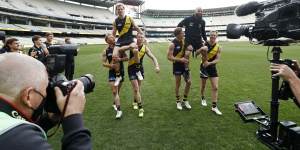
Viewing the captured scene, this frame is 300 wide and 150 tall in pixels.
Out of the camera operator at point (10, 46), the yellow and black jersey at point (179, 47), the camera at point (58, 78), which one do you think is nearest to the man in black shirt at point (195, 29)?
the yellow and black jersey at point (179, 47)

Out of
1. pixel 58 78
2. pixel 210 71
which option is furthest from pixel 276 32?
pixel 210 71

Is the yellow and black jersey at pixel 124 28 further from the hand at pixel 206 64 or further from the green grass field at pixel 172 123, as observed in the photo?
the hand at pixel 206 64

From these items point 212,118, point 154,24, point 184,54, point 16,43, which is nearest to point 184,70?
point 184,54

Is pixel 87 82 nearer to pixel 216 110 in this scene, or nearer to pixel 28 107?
pixel 28 107

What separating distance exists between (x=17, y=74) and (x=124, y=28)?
6706mm

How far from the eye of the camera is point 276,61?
13.4 feet

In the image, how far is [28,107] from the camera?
152 centimetres

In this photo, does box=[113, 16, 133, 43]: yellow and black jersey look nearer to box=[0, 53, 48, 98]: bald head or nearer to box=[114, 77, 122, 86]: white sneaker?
box=[114, 77, 122, 86]: white sneaker

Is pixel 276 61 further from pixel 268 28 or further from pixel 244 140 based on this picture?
pixel 244 140

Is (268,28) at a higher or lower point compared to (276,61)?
higher

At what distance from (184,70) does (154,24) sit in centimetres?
10621

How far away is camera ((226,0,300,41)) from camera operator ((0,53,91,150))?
10.1ft

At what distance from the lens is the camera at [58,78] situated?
175 centimetres

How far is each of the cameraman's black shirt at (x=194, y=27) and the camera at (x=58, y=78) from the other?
22.0ft
